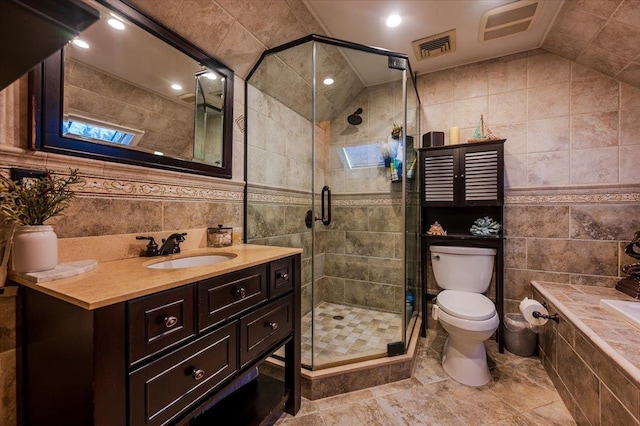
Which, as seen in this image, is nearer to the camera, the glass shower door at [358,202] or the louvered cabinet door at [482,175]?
the louvered cabinet door at [482,175]

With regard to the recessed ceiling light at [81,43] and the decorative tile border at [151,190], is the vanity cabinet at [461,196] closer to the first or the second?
the decorative tile border at [151,190]

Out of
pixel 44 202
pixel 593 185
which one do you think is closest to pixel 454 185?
pixel 593 185

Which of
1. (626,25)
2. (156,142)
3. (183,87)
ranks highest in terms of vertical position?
(626,25)

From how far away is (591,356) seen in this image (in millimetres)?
1320

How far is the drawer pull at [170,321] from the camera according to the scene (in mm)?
816

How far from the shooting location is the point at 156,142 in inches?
53.2

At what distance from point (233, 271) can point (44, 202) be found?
0.65 metres

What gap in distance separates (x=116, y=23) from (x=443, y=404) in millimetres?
2644

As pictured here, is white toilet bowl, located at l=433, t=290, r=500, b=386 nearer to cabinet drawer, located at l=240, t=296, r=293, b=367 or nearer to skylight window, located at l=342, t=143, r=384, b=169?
cabinet drawer, located at l=240, t=296, r=293, b=367

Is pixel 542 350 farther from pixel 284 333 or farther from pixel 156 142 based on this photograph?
pixel 156 142

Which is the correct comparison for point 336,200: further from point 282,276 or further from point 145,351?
point 145,351

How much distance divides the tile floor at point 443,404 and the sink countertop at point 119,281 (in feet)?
3.46

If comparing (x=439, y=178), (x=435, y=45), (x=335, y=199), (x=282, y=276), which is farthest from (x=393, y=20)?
(x=282, y=276)

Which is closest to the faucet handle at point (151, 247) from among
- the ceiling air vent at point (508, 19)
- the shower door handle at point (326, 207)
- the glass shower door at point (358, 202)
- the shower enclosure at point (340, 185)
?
the shower enclosure at point (340, 185)
